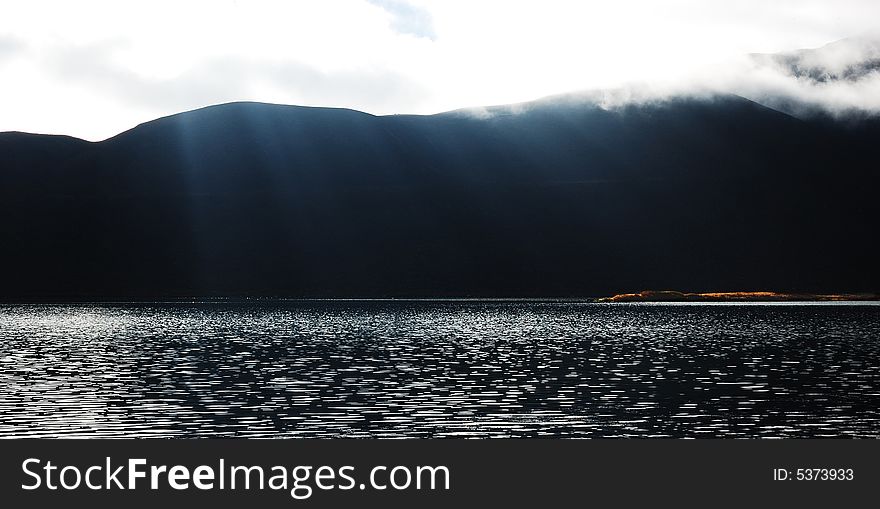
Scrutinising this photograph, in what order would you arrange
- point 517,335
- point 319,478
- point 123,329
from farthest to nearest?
1. point 123,329
2. point 517,335
3. point 319,478

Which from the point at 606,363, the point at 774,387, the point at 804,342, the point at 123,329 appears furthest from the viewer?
the point at 123,329

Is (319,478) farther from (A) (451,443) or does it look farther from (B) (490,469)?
(A) (451,443)

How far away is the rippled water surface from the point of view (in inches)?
1486

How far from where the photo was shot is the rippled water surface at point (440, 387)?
124ft

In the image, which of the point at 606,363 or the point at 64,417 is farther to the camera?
the point at 606,363

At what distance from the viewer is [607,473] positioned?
90.4ft

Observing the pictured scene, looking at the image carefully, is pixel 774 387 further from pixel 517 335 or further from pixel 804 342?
pixel 517 335

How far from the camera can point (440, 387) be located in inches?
1999

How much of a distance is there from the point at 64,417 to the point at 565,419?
19.3 metres

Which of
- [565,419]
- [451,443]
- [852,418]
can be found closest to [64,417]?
[451,443]

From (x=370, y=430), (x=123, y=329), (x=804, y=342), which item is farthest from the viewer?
(x=123, y=329)

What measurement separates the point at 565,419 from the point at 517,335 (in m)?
61.5

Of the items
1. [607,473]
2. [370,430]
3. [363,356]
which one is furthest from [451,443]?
[363,356]

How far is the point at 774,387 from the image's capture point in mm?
50812
